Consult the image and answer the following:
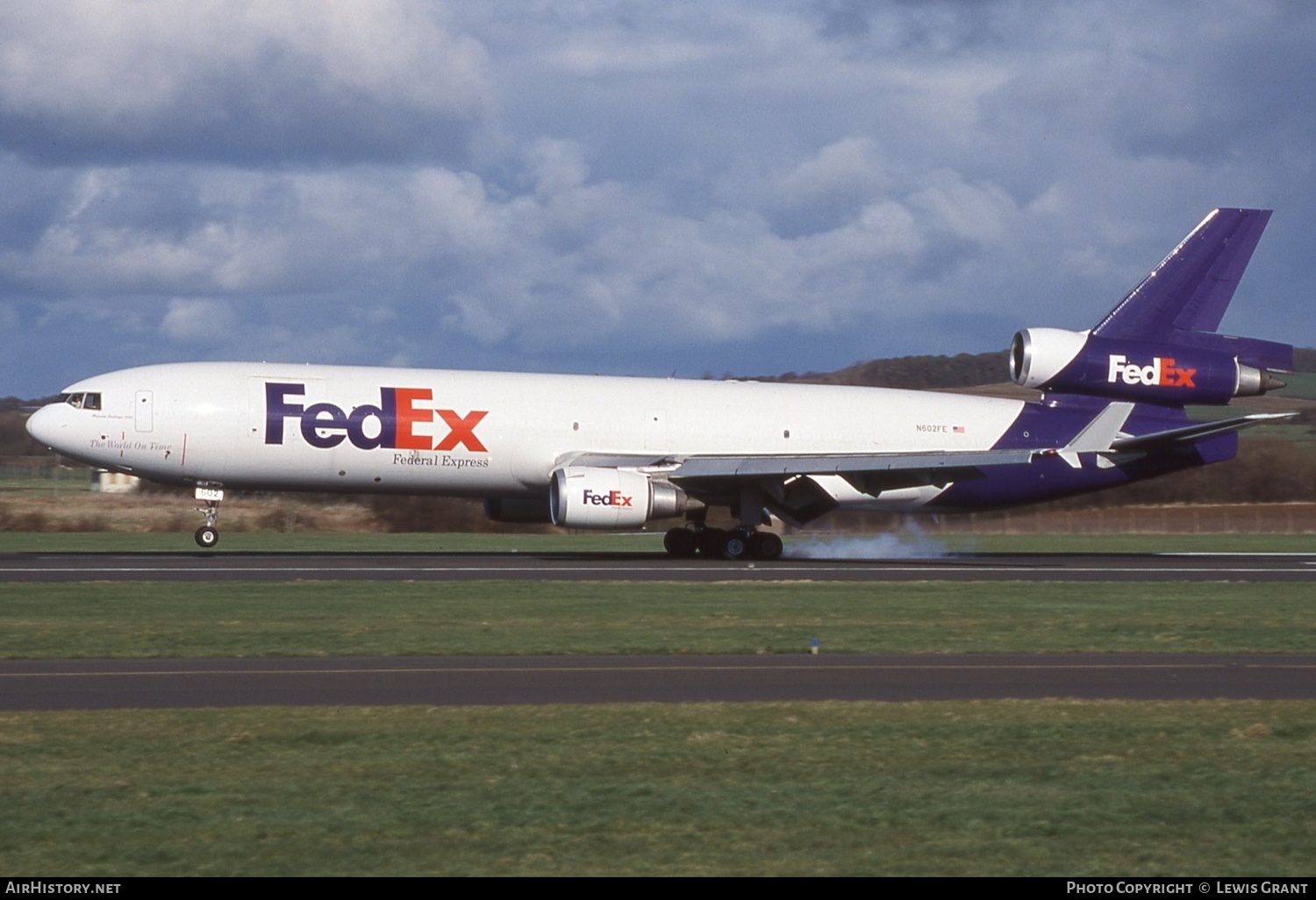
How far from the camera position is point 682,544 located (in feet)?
117

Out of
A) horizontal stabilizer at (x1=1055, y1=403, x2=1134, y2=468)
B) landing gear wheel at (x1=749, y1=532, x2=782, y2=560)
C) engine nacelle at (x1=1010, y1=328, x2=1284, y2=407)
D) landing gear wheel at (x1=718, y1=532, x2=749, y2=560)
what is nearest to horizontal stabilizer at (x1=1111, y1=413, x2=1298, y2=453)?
horizontal stabilizer at (x1=1055, y1=403, x2=1134, y2=468)

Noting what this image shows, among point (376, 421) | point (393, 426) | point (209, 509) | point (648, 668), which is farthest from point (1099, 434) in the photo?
point (648, 668)

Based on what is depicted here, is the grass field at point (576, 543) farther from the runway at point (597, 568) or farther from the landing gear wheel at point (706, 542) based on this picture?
the landing gear wheel at point (706, 542)

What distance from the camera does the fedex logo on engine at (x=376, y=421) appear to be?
107ft

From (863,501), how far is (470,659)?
2049 cm

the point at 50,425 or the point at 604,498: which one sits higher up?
the point at 50,425

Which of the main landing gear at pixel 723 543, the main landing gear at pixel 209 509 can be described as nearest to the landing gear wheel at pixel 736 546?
the main landing gear at pixel 723 543

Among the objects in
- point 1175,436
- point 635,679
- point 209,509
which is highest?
point 1175,436

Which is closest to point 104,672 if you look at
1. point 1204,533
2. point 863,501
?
point 863,501

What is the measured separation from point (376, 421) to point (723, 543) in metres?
8.65

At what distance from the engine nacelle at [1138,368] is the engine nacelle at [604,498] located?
1125 centimetres

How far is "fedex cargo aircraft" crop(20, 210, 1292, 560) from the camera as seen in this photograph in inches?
1281

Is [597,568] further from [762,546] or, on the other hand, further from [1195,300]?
[1195,300]

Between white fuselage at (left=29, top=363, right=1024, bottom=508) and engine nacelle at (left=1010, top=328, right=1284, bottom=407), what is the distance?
5.67 m
